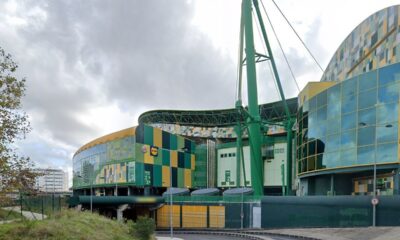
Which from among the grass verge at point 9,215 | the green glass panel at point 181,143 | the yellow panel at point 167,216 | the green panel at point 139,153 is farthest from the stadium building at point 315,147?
the grass verge at point 9,215

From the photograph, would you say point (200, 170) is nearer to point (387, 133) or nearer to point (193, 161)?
point (193, 161)

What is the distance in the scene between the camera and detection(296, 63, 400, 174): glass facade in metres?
46.5

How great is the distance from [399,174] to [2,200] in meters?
44.2

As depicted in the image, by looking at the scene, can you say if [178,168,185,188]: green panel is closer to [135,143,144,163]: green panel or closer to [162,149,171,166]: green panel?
[162,149,171,166]: green panel

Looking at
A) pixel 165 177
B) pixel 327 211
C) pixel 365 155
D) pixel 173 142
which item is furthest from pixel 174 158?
pixel 365 155

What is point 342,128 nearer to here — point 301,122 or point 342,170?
point 342,170

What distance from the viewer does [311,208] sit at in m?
48.1

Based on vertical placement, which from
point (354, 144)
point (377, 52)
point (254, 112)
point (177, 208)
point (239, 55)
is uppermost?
point (239, 55)

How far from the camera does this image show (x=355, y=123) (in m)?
50.4

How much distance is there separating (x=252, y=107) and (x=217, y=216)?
28.7 metres

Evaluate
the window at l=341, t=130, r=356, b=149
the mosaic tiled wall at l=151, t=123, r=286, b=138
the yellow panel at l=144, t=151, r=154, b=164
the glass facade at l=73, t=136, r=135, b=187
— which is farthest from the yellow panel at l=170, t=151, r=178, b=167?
the window at l=341, t=130, r=356, b=149

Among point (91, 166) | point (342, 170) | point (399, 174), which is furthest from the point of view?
point (91, 166)

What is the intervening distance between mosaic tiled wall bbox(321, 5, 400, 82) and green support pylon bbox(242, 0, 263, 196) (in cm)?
1599

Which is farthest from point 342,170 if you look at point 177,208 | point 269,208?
point 177,208
